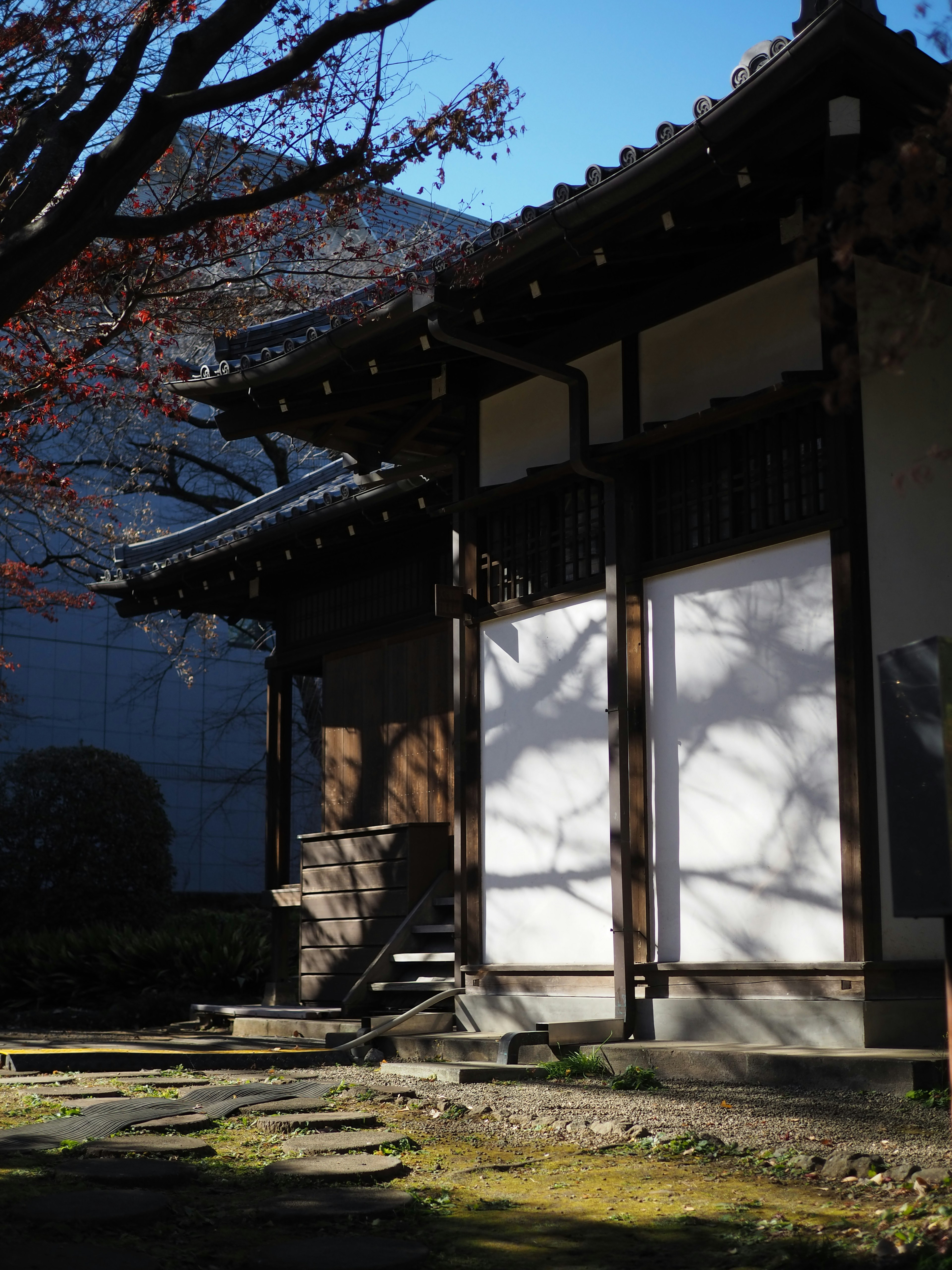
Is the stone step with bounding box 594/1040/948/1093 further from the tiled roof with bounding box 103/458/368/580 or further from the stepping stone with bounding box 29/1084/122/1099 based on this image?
the tiled roof with bounding box 103/458/368/580

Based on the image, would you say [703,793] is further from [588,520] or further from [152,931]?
[152,931]

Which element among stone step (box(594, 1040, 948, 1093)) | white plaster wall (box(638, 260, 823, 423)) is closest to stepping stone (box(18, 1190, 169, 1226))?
stone step (box(594, 1040, 948, 1093))

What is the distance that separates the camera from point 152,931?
542 inches

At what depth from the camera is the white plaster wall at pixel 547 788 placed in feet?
23.7

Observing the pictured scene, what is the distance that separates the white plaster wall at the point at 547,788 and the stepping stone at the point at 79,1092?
8.60 ft

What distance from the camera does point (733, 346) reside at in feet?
22.4

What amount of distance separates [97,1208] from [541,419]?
221 inches

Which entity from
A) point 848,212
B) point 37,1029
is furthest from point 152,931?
point 848,212

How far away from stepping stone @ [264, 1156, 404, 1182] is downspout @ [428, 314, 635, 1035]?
9.38 ft

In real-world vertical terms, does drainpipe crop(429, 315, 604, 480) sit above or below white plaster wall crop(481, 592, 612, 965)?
above

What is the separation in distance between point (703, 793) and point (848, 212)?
4355 mm

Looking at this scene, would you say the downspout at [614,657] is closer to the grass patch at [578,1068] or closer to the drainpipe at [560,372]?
the drainpipe at [560,372]

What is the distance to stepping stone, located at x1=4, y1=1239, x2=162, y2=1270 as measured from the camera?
277cm

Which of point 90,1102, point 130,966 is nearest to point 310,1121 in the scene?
point 90,1102
